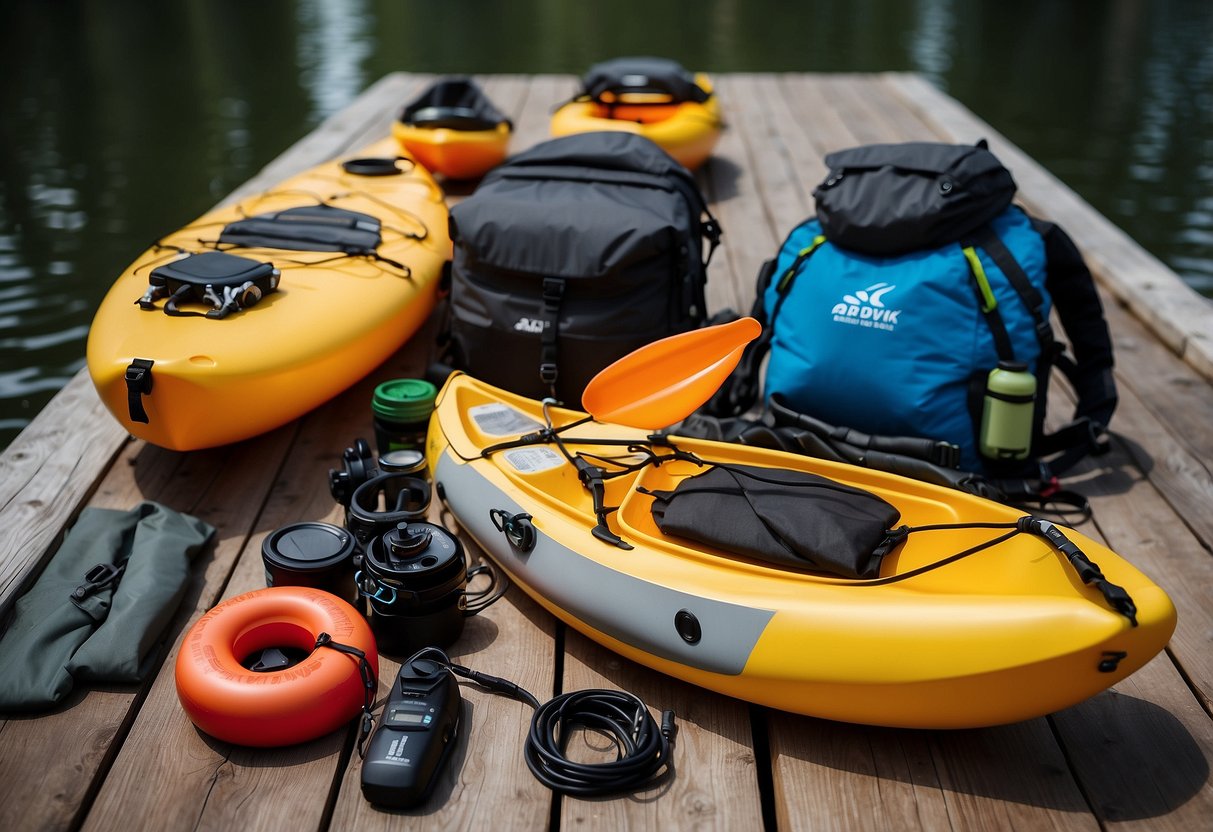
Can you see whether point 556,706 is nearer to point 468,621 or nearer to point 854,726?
point 468,621

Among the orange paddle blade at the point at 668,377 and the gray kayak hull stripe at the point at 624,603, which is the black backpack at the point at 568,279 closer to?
the orange paddle blade at the point at 668,377

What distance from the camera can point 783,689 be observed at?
1730mm

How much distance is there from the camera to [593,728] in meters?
1.82

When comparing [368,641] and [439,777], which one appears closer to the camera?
[439,777]

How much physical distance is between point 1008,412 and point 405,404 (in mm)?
1518

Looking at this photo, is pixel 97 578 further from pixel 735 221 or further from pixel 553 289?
pixel 735 221

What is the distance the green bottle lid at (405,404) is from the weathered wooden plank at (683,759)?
0.81 meters

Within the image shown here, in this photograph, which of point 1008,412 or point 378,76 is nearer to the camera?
point 1008,412

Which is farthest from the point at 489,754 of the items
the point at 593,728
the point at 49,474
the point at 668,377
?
the point at 49,474

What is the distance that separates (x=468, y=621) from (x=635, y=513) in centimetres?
43

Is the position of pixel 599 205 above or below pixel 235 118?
above

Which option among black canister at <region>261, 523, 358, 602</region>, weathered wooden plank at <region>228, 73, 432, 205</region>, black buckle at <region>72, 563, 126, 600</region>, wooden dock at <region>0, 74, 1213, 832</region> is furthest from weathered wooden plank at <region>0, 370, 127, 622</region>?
weathered wooden plank at <region>228, 73, 432, 205</region>

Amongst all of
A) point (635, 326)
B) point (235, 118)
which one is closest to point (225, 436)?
point (635, 326)

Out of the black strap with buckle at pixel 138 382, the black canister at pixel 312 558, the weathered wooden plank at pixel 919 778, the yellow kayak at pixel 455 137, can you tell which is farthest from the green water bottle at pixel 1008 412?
the yellow kayak at pixel 455 137
